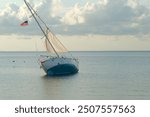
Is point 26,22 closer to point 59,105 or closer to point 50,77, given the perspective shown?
point 50,77

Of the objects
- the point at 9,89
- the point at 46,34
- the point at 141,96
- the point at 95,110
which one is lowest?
the point at 95,110

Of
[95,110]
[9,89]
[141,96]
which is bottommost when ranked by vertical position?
[95,110]

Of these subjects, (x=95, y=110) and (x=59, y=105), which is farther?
(x=59, y=105)

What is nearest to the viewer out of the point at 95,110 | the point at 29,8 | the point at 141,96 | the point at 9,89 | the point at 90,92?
the point at 95,110

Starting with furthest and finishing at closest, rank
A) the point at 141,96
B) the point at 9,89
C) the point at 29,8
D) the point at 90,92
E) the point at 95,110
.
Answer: the point at 29,8 < the point at 9,89 < the point at 90,92 < the point at 141,96 < the point at 95,110

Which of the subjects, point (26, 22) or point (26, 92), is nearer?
point (26, 92)

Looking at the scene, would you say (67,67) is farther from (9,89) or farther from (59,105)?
(59,105)

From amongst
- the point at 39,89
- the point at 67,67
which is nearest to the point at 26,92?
the point at 39,89

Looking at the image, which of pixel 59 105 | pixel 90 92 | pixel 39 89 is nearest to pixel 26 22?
pixel 39 89

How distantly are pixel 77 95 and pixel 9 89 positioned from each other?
43.6 ft

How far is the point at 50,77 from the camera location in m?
81.1

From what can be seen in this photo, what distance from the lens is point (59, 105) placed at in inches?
1358

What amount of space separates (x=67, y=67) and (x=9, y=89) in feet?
63.5

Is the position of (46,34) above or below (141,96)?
above
